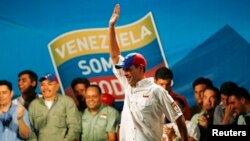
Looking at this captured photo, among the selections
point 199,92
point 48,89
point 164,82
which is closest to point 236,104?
point 199,92

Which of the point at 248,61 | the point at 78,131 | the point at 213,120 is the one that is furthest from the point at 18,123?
the point at 248,61

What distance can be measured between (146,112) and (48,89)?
2194 mm

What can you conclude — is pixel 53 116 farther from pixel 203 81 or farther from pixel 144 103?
pixel 144 103

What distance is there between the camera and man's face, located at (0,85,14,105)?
7.56 metres

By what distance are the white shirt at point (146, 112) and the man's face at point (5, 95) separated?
213 centimetres

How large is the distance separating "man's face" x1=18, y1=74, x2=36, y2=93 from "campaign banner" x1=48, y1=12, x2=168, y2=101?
12.4 inches

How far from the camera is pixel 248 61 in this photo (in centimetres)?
780

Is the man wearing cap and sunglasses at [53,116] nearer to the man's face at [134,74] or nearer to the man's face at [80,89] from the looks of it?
the man's face at [80,89]

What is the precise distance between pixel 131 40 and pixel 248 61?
1.22m

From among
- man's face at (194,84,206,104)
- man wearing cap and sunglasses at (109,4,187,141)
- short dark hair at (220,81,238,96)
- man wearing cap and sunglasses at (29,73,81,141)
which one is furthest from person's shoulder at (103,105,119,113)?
man wearing cap and sunglasses at (109,4,187,141)

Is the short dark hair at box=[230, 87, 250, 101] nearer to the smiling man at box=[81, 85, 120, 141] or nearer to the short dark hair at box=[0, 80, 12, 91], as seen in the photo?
the smiling man at box=[81, 85, 120, 141]

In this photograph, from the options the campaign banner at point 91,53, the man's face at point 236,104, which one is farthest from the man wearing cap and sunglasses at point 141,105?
the campaign banner at point 91,53

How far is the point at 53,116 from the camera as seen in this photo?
756 cm

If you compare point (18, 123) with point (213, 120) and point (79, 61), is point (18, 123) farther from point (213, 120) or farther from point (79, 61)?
point (213, 120)
